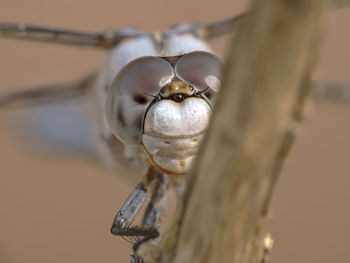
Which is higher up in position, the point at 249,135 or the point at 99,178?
the point at 99,178

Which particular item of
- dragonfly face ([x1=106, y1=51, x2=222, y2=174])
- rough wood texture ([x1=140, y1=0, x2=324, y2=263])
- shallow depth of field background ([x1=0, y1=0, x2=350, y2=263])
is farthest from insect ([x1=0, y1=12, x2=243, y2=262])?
shallow depth of field background ([x1=0, y1=0, x2=350, y2=263])

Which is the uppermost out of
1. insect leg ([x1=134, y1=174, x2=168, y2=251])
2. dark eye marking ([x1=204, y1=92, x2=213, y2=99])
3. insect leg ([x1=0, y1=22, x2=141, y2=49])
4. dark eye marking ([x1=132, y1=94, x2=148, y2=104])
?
insect leg ([x1=0, y1=22, x2=141, y2=49])

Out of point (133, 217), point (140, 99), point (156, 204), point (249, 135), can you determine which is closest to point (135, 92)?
point (140, 99)

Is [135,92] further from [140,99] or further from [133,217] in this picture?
[133,217]

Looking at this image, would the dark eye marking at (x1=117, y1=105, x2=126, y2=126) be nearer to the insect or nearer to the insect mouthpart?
the insect

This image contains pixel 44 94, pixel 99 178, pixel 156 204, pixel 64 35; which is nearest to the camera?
pixel 156 204

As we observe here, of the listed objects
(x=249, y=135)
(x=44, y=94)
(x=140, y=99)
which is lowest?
(x=249, y=135)

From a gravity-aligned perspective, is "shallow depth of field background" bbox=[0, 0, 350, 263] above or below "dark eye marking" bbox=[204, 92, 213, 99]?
above
